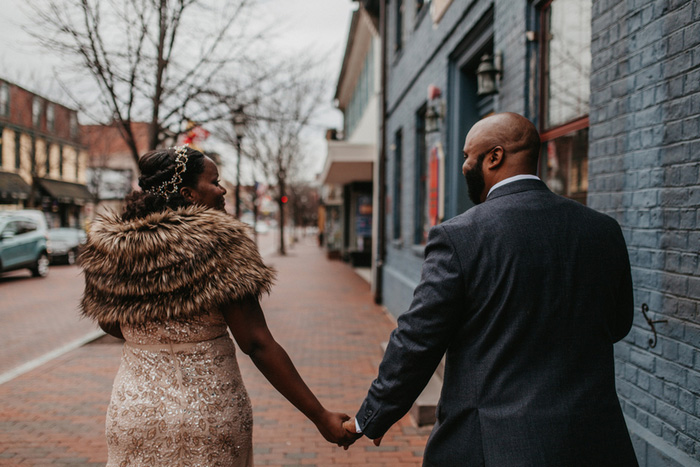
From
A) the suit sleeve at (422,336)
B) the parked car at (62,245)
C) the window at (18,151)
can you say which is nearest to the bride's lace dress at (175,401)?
the suit sleeve at (422,336)

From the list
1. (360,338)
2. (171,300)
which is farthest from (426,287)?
(360,338)

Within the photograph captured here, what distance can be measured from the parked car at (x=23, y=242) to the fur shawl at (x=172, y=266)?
50.0ft

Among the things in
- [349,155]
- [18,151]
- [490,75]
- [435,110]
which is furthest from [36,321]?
[18,151]

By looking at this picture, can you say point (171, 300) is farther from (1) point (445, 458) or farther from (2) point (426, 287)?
(1) point (445, 458)

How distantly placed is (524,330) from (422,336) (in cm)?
32

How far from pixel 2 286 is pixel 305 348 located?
438 inches

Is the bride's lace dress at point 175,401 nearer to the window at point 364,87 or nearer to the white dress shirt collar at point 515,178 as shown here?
the white dress shirt collar at point 515,178

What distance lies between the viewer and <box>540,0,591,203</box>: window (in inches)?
148

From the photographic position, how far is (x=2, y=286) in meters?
14.4

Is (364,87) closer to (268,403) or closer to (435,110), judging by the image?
(435,110)

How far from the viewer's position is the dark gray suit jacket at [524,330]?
61.9 inches

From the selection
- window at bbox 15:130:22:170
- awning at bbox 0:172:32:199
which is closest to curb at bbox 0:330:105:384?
awning at bbox 0:172:32:199

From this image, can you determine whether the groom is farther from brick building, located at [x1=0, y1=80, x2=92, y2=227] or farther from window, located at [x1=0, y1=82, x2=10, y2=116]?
window, located at [x1=0, y1=82, x2=10, y2=116]

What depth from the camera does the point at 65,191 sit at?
36844 mm
